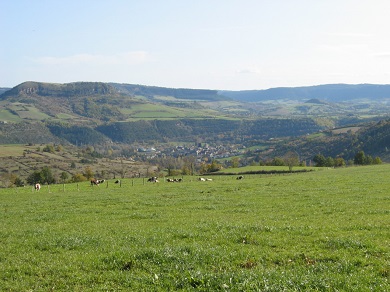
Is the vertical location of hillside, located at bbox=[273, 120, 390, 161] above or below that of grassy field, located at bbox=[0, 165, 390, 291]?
below

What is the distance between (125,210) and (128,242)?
514 inches

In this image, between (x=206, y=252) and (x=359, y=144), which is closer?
(x=206, y=252)

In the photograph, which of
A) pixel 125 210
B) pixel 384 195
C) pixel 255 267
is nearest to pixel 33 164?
pixel 125 210

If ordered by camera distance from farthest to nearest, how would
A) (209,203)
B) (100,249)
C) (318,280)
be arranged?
(209,203) → (100,249) → (318,280)

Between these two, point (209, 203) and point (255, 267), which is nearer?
point (255, 267)

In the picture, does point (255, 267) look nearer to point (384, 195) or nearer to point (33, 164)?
point (384, 195)

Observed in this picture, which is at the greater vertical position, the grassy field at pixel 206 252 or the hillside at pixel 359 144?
the grassy field at pixel 206 252

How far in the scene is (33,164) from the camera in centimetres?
14438

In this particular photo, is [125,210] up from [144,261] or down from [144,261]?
down

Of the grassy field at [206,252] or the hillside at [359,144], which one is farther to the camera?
the hillside at [359,144]

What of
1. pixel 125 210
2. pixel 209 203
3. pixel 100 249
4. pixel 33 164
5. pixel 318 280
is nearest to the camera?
pixel 318 280

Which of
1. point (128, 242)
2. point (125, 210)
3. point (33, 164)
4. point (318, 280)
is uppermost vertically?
point (318, 280)

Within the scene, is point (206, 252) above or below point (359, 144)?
above

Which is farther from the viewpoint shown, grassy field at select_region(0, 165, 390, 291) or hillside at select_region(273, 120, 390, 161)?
hillside at select_region(273, 120, 390, 161)
